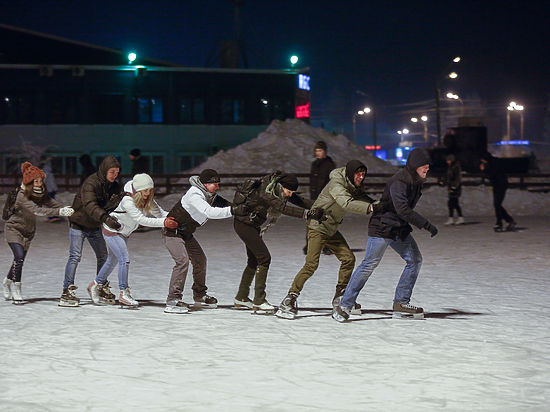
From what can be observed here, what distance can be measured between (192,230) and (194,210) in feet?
1.03

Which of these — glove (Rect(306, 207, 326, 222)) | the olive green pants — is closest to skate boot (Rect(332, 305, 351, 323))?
the olive green pants

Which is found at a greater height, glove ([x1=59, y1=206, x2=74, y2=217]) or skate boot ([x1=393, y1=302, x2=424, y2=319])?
glove ([x1=59, y1=206, x2=74, y2=217])

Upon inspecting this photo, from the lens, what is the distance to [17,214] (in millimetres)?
9586

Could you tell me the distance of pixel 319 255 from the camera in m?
8.72

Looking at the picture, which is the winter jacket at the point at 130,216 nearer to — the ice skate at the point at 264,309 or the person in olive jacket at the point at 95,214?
the person in olive jacket at the point at 95,214

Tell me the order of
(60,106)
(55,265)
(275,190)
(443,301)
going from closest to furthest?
(275,190)
(443,301)
(55,265)
(60,106)

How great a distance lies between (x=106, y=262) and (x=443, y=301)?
388 cm

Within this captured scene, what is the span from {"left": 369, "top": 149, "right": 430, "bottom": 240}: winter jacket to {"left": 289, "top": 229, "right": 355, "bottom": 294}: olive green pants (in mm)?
461

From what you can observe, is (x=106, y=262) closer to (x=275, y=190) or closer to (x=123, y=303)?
(x=123, y=303)

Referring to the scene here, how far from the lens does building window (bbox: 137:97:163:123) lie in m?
48.6

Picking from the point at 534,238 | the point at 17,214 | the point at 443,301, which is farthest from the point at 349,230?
the point at 17,214

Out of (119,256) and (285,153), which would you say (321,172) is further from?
(285,153)

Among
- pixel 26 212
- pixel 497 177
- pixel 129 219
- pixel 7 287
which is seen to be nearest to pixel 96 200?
pixel 129 219

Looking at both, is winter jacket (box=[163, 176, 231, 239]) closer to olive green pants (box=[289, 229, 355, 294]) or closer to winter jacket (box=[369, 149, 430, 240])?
olive green pants (box=[289, 229, 355, 294])
